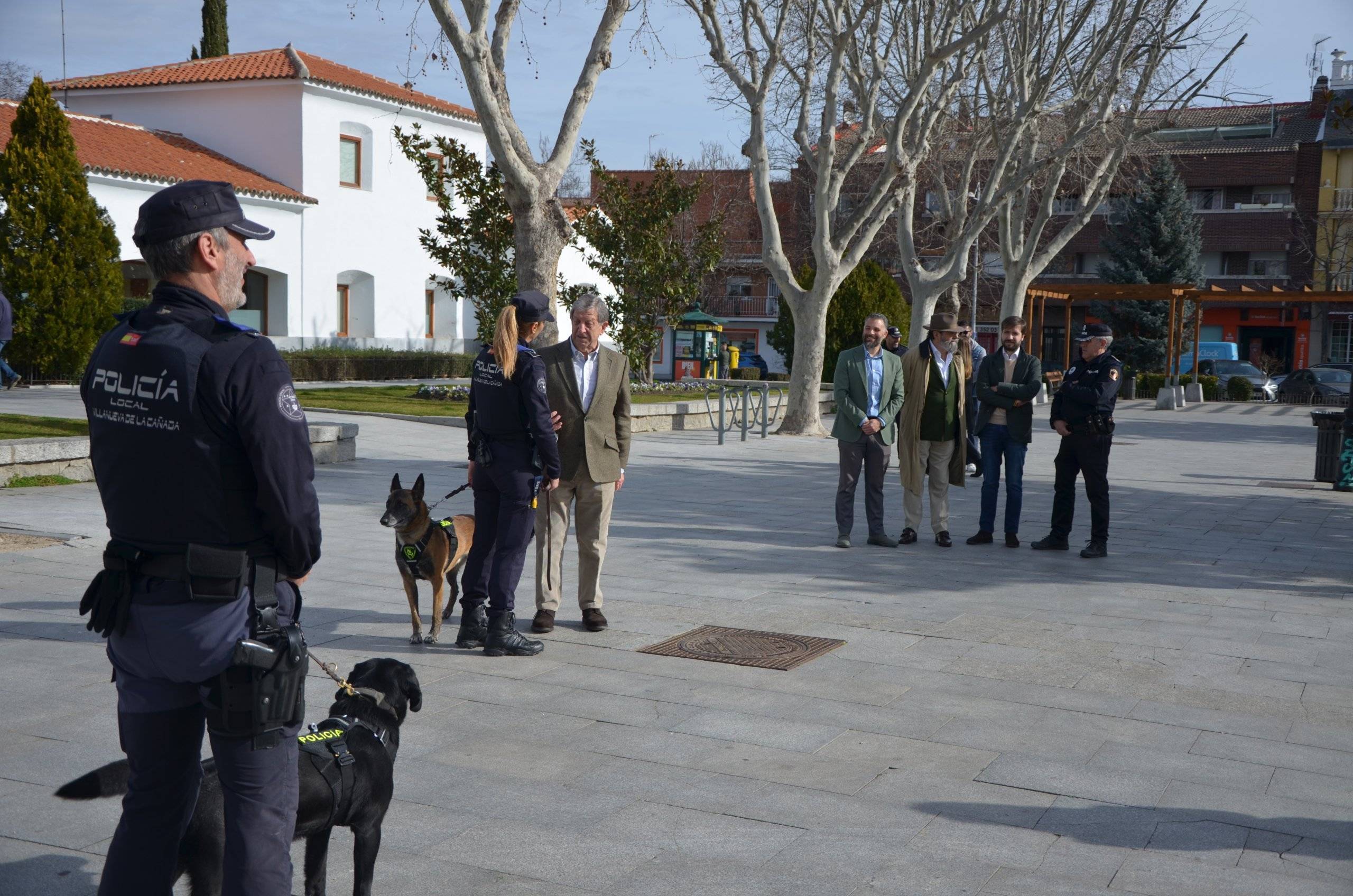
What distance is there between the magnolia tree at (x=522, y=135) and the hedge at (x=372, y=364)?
15.2 m

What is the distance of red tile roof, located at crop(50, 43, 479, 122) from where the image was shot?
3569 cm

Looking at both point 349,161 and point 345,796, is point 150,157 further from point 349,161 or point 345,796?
point 345,796

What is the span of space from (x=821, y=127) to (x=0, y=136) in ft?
67.1

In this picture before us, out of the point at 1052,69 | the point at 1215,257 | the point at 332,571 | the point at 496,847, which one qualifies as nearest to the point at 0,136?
the point at 1052,69

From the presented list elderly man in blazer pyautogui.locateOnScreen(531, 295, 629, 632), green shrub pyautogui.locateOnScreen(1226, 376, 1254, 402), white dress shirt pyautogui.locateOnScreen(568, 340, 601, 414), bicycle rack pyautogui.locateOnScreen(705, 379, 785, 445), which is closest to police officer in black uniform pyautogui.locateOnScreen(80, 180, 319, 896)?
elderly man in blazer pyautogui.locateOnScreen(531, 295, 629, 632)

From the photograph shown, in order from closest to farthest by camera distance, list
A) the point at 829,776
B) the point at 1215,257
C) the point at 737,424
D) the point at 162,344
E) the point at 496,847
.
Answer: the point at 162,344 < the point at 496,847 < the point at 829,776 < the point at 737,424 < the point at 1215,257

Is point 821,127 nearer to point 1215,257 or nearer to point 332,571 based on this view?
point 332,571

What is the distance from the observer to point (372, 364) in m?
34.1

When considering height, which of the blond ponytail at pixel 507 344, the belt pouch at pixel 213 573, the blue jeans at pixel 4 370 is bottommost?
the belt pouch at pixel 213 573

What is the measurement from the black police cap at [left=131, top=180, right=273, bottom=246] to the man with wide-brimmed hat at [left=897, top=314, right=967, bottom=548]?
26.6 ft

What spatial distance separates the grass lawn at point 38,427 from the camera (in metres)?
13.3

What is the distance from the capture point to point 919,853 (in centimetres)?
397

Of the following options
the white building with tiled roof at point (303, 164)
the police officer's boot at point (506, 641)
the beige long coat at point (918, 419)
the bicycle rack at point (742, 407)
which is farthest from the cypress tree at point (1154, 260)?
the police officer's boot at point (506, 641)

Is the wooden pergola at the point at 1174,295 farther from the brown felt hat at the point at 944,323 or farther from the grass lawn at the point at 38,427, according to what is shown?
the grass lawn at the point at 38,427
